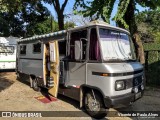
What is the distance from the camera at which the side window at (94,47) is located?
7298 millimetres

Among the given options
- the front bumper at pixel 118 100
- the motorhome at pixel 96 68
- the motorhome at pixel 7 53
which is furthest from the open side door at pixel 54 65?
the motorhome at pixel 7 53

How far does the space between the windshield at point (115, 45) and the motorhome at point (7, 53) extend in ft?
42.2

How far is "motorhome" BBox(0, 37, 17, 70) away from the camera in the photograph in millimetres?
18922

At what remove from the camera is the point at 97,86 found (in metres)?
7.20

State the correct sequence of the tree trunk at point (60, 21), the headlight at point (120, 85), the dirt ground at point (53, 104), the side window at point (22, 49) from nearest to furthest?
the headlight at point (120, 85) < the dirt ground at point (53, 104) < the side window at point (22, 49) < the tree trunk at point (60, 21)

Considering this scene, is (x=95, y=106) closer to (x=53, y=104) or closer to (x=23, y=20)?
(x=53, y=104)

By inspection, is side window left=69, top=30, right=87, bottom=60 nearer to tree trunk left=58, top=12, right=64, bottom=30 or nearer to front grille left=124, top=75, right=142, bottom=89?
front grille left=124, top=75, right=142, bottom=89

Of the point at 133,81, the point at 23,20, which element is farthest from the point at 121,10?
the point at 23,20

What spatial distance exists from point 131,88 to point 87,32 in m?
2.15

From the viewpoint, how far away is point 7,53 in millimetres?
19172

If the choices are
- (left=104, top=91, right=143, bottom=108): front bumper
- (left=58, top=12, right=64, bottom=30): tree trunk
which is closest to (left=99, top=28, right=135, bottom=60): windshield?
(left=104, top=91, right=143, bottom=108): front bumper

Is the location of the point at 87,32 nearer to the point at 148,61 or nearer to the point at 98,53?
the point at 98,53

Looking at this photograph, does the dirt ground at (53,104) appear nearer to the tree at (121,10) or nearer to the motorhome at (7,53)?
the tree at (121,10)

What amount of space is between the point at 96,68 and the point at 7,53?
13.4 metres
